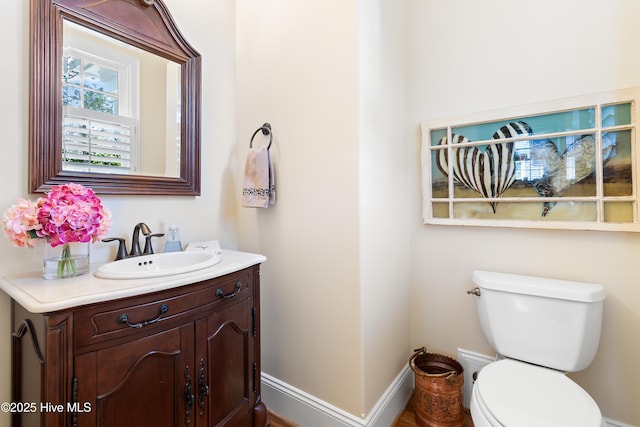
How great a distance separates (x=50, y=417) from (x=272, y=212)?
1095 millimetres

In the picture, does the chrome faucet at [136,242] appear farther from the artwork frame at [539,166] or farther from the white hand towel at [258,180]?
the artwork frame at [539,166]

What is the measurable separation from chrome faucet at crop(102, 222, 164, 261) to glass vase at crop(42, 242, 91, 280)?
0.15 m

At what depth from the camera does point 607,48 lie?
1.29 metres

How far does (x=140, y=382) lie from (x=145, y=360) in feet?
0.22

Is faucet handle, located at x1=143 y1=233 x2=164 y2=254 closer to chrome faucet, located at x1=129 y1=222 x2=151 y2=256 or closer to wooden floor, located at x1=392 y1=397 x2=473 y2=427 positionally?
chrome faucet, located at x1=129 y1=222 x2=151 y2=256

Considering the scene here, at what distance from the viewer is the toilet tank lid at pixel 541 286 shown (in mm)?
1207

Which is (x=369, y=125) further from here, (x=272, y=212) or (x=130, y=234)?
(x=130, y=234)

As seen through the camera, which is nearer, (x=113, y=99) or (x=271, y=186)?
(x=113, y=99)

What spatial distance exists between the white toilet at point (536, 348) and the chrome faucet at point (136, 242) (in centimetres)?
145

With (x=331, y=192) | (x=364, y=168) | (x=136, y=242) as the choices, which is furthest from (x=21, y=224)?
(x=364, y=168)

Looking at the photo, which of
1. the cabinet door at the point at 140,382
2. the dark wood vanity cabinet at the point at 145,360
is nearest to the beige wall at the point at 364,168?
the dark wood vanity cabinet at the point at 145,360

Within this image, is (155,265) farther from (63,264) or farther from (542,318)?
(542,318)

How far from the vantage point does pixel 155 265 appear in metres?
1.26

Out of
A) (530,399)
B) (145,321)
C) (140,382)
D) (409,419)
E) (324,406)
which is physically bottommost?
(409,419)
